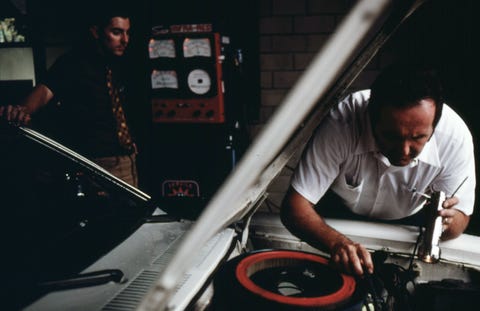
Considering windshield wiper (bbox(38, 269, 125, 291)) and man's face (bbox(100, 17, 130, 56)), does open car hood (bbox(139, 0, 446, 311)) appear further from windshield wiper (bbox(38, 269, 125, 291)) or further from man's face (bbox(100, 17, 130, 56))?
man's face (bbox(100, 17, 130, 56))

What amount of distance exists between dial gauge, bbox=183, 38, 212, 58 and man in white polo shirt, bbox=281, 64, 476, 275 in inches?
70.2

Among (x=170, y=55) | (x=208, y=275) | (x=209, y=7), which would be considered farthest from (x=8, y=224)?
(x=209, y=7)

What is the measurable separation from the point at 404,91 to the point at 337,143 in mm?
422

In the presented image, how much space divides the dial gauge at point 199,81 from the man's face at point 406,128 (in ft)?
7.19

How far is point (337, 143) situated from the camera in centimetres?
195

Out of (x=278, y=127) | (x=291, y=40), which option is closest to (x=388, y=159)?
(x=278, y=127)

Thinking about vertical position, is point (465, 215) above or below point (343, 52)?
below

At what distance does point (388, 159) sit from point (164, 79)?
2.46 m

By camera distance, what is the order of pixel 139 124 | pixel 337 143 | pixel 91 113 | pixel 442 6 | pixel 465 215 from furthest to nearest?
pixel 139 124 → pixel 442 6 → pixel 91 113 → pixel 337 143 → pixel 465 215

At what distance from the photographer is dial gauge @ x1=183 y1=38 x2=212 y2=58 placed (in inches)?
140

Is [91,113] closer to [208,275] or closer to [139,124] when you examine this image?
[139,124]

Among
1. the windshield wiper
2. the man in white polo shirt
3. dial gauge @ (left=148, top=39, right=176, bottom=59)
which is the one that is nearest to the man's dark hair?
the man in white polo shirt

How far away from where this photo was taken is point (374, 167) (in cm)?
197

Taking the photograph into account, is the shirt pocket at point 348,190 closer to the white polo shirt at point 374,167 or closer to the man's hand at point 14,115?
the white polo shirt at point 374,167
